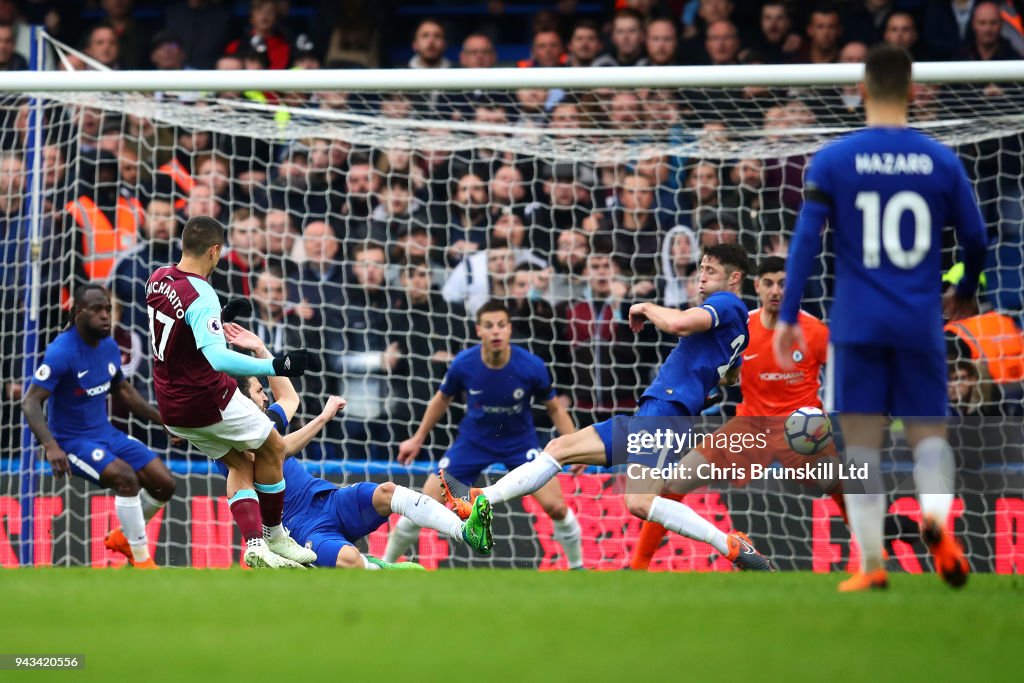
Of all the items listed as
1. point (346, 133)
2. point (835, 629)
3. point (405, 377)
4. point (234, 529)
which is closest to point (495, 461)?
point (405, 377)

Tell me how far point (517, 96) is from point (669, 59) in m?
1.34

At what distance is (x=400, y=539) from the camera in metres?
9.07

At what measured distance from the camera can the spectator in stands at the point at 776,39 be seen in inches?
458

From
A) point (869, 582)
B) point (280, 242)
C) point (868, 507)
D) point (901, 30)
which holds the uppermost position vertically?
point (901, 30)

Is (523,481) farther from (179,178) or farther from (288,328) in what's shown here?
(179,178)

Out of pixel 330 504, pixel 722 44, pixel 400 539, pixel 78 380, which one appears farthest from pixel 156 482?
pixel 722 44

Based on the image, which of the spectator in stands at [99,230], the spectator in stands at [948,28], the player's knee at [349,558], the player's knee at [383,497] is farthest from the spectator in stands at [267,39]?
the player's knee at [349,558]

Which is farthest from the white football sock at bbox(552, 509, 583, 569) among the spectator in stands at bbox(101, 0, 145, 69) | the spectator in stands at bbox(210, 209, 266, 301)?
the spectator in stands at bbox(101, 0, 145, 69)

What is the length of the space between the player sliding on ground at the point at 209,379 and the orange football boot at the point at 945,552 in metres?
3.02

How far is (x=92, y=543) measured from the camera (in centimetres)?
1001

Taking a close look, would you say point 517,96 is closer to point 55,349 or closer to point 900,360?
point 55,349

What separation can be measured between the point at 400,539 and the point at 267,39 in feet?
18.5

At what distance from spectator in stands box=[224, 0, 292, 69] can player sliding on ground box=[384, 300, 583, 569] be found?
175 inches

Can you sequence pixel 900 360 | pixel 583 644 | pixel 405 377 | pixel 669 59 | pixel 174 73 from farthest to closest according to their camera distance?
pixel 669 59
pixel 405 377
pixel 174 73
pixel 900 360
pixel 583 644
